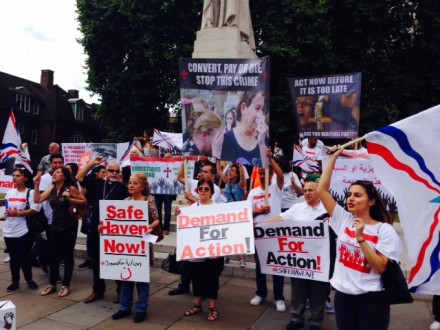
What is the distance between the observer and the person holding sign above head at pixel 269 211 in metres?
5.55

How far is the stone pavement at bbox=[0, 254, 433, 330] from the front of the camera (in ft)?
16.7

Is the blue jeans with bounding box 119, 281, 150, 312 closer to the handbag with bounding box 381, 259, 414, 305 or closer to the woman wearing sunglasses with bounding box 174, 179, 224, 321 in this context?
the woman wearing sunglasses with bounding box 174, 179, 224, 321


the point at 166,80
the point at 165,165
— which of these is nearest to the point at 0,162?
the point at 165,165

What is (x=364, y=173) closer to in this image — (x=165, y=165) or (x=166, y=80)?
(x=165, y=165)

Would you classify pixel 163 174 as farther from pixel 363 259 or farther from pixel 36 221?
pixel 363 259

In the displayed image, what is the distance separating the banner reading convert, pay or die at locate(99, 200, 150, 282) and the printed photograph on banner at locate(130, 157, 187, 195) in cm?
383

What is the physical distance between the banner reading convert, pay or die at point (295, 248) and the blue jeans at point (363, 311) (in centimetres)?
138

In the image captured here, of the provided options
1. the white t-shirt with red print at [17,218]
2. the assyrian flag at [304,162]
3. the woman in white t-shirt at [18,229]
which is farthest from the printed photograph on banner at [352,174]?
the woman in white t-shirt at [18,229]

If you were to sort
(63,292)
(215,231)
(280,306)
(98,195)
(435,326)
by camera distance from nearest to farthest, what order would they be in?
1. (435,326)
2. (215,231)
3. (280,306)
4. (98,195)
5. (63,292)

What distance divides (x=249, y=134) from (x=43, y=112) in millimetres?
48765

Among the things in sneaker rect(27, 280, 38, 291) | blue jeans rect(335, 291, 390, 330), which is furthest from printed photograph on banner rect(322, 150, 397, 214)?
sneaker rect(27, 280, 38, 291)

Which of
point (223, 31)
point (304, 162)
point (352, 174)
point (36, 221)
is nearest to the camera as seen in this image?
point (36, 221)

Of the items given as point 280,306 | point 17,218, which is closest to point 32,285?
point 17,218

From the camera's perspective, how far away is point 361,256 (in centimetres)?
326
